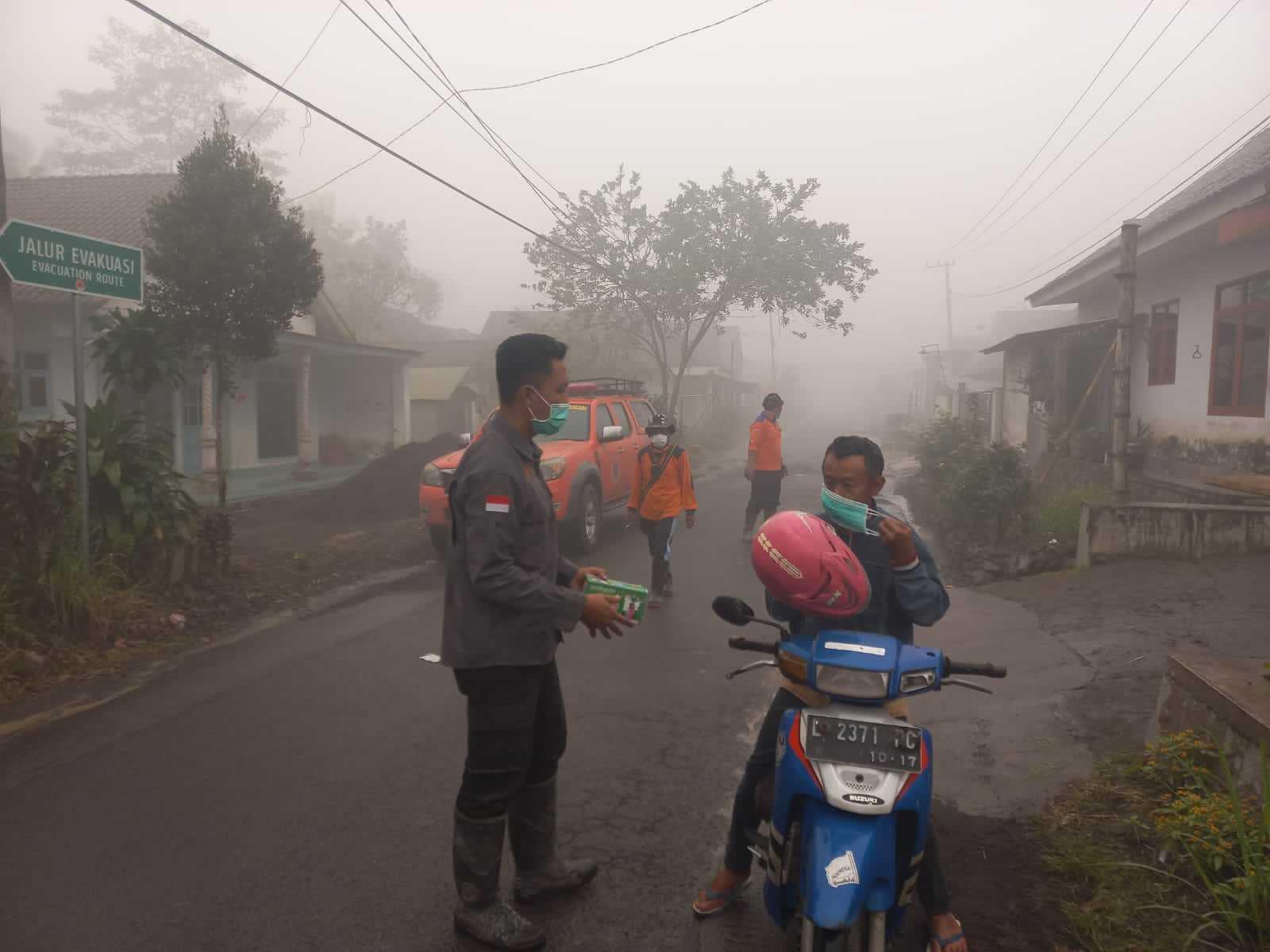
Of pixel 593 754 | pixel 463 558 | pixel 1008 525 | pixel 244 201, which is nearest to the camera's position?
pixel 463 558

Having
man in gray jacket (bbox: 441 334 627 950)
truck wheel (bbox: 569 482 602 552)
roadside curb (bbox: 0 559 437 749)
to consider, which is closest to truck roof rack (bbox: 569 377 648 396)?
truck wheel (bbox: 569 482 602 552)

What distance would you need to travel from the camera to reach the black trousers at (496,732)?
9.32 feet

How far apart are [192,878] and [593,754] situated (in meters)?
1.87

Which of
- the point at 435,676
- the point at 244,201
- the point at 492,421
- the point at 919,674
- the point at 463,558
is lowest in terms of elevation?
the point at 435,676

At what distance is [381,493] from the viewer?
14.3 meters

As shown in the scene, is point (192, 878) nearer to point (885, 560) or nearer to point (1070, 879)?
point (885, 560)

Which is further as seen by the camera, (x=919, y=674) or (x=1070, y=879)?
(x=1070, y=879)

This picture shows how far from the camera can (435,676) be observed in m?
5.88

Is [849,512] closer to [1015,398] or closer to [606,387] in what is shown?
[606,387]

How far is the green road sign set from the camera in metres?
5.97

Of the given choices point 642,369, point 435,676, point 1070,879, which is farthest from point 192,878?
point 642,369

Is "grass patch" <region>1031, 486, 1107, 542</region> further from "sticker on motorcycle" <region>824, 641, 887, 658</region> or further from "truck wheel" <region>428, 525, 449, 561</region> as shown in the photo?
"sticker on motorcycle" <region>824, 641, 887, 658</region>

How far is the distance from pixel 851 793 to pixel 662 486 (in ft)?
18.9

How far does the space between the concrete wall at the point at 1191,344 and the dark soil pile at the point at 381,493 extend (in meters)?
10.8
